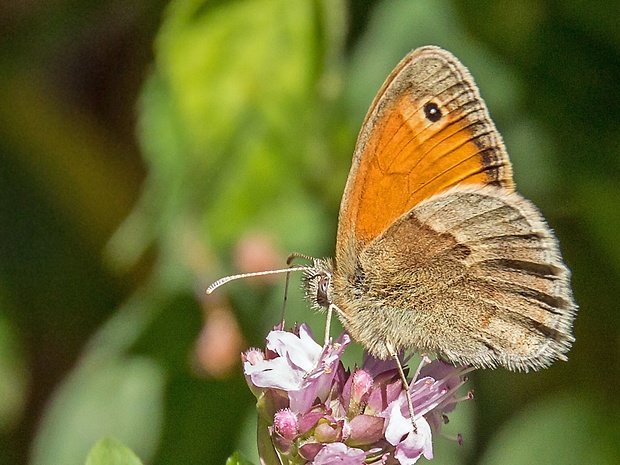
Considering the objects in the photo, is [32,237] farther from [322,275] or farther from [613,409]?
[613,409]

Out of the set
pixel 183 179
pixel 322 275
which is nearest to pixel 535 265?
pixel 322 275

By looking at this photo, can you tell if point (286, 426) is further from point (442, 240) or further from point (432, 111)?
point (432, 111)

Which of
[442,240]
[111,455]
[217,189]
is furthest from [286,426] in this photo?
[217,189]

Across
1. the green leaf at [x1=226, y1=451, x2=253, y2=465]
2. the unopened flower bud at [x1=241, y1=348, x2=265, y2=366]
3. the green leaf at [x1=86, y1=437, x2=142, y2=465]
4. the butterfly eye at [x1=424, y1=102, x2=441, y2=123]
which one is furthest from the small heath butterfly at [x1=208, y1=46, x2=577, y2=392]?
the green leaf at [x1=86, y1=437, x2=142, y2=465]

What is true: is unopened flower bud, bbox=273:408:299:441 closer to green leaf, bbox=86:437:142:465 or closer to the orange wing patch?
green leaf, bbox=86:437:142:465

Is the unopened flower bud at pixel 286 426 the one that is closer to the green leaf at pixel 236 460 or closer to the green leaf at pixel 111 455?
the green leaf at pixel 236 460

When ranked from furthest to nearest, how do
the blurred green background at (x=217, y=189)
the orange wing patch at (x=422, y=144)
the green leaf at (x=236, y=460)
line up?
the blurred green background at (x=217, y=189) < the orange wing patch at (x=422, y=144) < the green leaf at (x=236, y=460)

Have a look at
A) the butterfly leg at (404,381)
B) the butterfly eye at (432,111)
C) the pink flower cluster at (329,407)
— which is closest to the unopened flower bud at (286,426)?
the pink flower cluster at (329,407)
